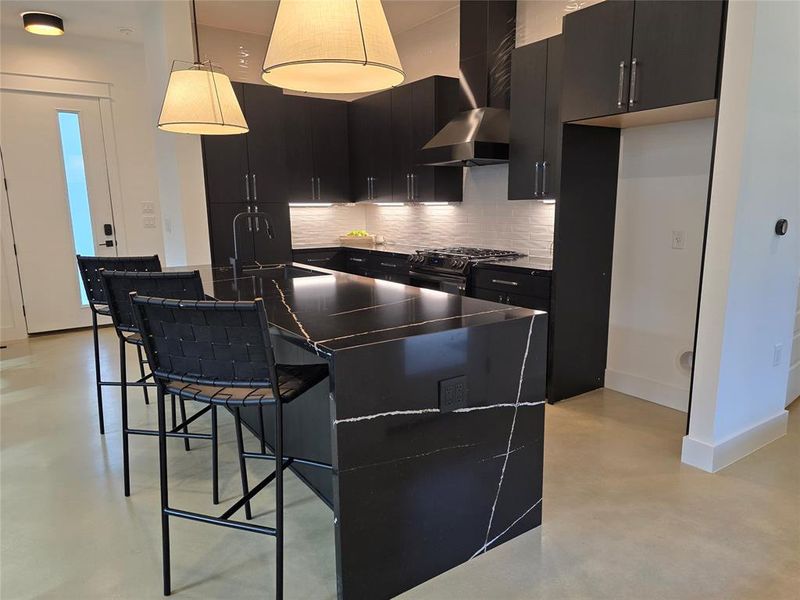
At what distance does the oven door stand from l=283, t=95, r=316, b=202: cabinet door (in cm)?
178

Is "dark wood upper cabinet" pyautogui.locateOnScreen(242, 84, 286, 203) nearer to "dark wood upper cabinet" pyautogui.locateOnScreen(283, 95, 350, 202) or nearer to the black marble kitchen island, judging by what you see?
"dark wood upper cabinet" pyautogui.locateOnScreen(283, 95, 350, 202)

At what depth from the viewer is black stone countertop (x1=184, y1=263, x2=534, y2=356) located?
1660mm

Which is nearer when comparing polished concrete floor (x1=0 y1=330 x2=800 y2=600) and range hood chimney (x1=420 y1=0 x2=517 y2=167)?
polished concrete floor (x1=0 y1=330 x2=800 y2=600)

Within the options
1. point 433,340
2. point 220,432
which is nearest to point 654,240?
point 433,340

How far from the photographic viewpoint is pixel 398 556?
173cm

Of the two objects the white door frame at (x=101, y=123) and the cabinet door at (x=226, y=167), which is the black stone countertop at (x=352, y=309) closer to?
the cabinet door at (x=226, y=167)

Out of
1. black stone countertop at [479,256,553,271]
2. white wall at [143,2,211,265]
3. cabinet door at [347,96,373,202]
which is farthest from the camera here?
cabinet door at [347,96,373,202]

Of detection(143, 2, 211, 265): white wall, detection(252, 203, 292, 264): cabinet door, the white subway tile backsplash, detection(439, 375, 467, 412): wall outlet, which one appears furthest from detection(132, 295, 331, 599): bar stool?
detection(252, 203, 292, 264): cabinet door

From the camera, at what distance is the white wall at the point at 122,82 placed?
198 inches

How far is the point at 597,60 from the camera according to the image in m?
2.90

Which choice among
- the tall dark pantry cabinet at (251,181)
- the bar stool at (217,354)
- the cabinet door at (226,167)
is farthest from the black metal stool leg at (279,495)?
the cabinet door at (226,167)

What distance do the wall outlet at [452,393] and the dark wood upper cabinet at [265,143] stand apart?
3902 mm

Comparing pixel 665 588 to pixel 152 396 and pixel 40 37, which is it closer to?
pixel 152 396

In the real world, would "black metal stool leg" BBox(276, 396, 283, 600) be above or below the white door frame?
below
